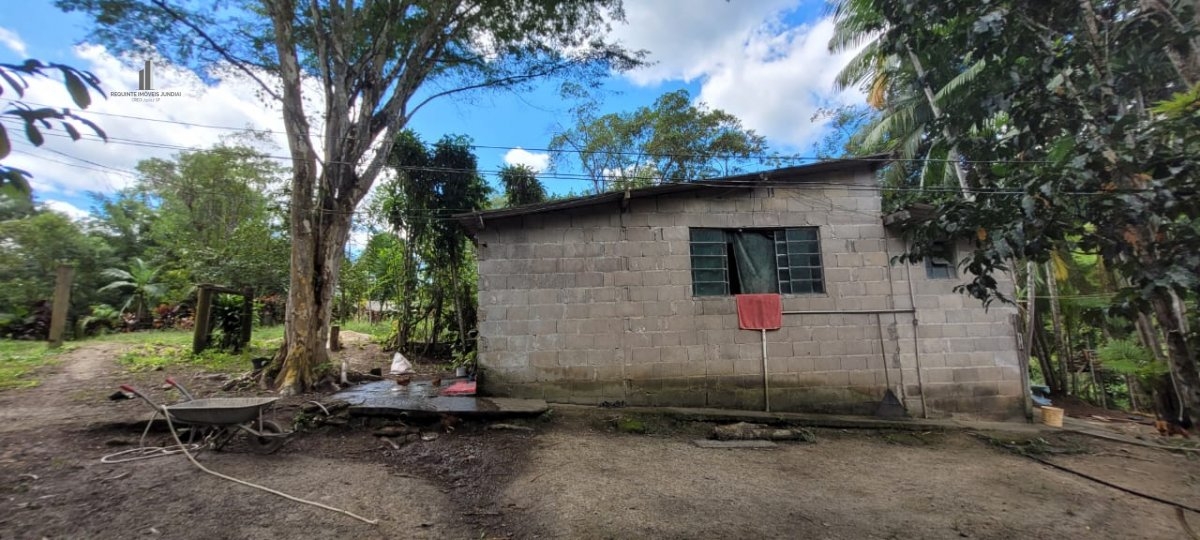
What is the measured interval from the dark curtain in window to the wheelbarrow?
19.9 ft

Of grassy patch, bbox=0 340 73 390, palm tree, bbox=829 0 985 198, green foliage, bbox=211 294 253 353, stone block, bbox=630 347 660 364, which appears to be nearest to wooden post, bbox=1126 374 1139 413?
palm tree, bbox=829 0 985 198

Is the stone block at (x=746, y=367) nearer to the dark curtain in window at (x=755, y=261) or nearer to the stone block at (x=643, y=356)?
the dark curtain in window at (x=755, y=261)

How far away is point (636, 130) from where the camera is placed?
15922mm

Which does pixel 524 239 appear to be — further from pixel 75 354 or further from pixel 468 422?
pixel 75 354

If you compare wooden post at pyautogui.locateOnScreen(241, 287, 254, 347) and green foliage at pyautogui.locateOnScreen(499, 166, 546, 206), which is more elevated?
green foliage at pyautogui.locateOnScreen(499, 166, 546, 206)

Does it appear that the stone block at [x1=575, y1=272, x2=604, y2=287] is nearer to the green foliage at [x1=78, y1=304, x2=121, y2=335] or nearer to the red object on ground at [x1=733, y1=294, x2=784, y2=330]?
the red object on ground at [x1=733, y1=294, x2=784, y2=330]

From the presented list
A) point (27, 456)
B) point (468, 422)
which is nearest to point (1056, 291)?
point (468, 422)

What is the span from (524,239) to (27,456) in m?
5.36

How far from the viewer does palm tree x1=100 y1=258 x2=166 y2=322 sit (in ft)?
47.2

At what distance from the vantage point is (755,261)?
6.95 meters

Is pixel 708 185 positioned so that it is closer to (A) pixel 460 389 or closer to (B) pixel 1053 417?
(A) pixel 460 389

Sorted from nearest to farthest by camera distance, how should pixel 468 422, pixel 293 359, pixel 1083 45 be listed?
pixel 1083 45
pixel 468 422
pixel 293 359

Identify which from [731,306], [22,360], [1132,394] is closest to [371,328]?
[22,360]

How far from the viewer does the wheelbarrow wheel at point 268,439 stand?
4.92 meters
